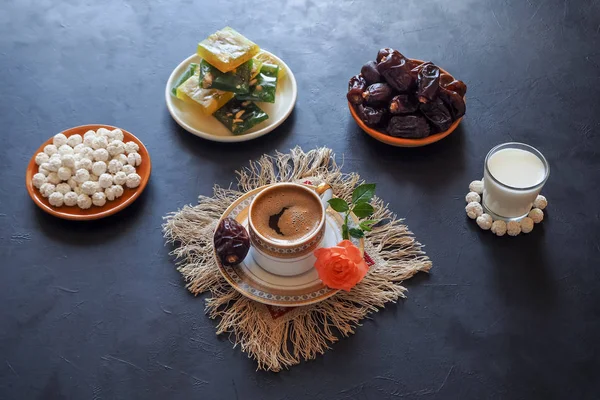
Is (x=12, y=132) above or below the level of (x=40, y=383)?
above

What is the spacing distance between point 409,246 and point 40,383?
79 centimetres

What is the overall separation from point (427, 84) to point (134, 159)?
685 mm

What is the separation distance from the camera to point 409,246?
143 centimetres

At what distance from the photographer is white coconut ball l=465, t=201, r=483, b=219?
1.46m

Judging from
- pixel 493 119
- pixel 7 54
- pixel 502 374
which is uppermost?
pixel 7 54

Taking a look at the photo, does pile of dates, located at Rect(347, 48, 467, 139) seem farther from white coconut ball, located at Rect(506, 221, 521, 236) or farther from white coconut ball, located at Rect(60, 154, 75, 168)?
white coconut ball, located at Rect(60, 154, 75, 168)

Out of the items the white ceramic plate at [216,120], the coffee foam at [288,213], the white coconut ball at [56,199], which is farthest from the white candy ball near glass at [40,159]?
the coffee foam at [288,213]

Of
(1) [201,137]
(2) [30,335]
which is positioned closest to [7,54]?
(1) [201,137]

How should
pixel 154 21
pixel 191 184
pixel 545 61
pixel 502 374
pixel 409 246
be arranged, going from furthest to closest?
pixel 154 21 < pixel 545 61 < pixel 191 184 < pixel 409 246 < pixel 502 374

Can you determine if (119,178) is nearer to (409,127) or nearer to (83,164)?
(83,164)

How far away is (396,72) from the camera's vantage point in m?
1.52

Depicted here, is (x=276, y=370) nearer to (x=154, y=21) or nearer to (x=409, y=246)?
(x=409, y=246)

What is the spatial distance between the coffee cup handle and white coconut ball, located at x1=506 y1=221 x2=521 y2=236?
39cm

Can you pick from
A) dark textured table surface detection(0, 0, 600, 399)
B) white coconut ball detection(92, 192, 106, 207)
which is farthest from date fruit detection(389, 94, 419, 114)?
white coconut ball detection(92, 192, 106, 207)
